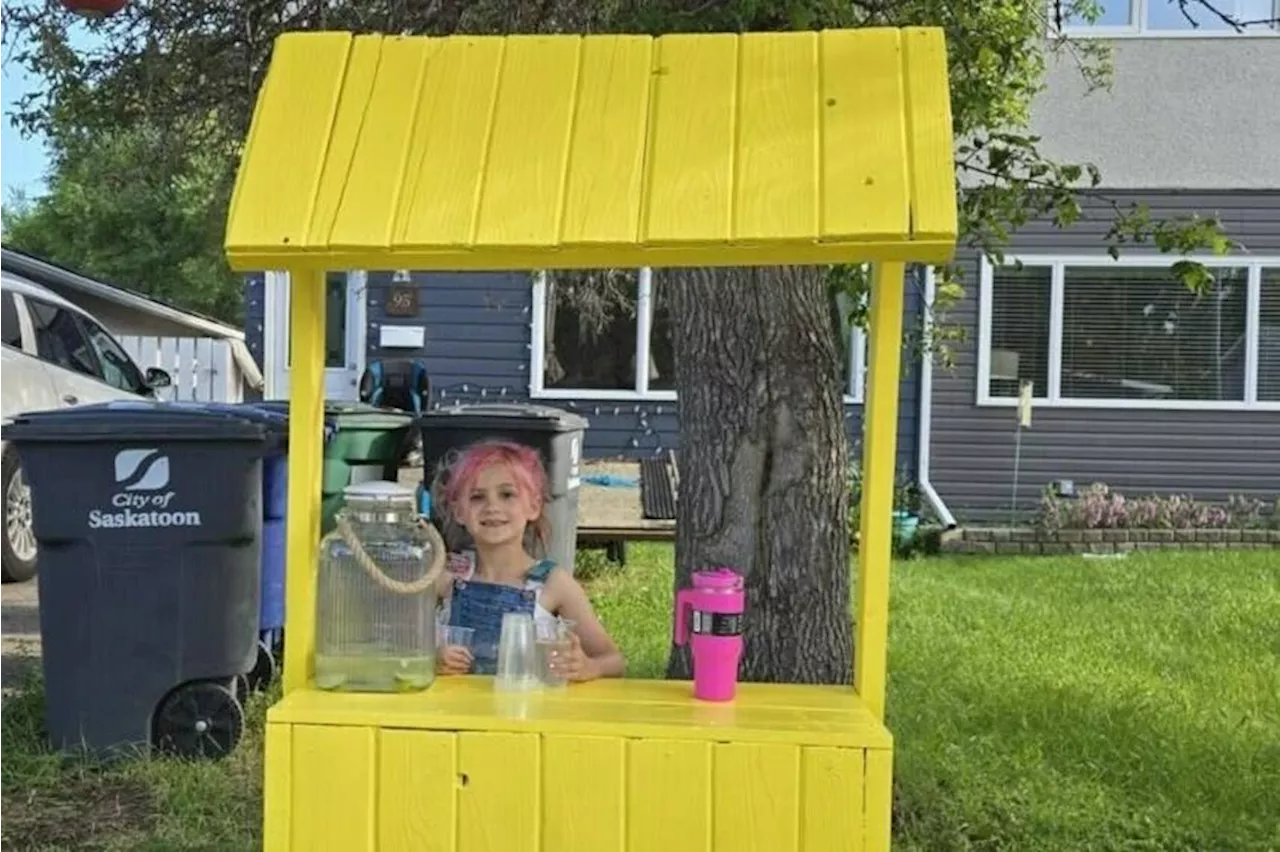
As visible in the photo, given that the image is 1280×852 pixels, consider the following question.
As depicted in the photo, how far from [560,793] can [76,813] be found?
2399mm

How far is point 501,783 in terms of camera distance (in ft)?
7.40

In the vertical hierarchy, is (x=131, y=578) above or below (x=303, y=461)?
below

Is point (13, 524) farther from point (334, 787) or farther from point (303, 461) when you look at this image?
point (334, 787)

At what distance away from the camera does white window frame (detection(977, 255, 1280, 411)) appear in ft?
37.9

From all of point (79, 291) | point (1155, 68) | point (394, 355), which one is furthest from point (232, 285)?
point (1155, 68)

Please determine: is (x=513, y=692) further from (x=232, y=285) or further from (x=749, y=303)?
(x=232, y=285)

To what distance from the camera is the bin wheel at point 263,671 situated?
5188 millimetres

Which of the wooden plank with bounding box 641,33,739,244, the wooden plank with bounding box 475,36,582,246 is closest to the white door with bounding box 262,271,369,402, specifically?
the wooden plank with bounding box 475,36,582,246

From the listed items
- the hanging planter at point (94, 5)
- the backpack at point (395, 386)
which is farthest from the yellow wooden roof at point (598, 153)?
the backpack at point (395, 386)

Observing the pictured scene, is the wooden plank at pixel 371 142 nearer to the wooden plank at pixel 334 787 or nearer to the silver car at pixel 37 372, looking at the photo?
the wooden plank at pixel 334 787

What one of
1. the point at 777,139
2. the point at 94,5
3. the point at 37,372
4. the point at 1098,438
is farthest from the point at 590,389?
the point at 777,139

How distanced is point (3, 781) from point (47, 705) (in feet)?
1.19

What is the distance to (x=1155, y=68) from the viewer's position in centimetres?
1166

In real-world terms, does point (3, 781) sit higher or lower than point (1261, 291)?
lower
